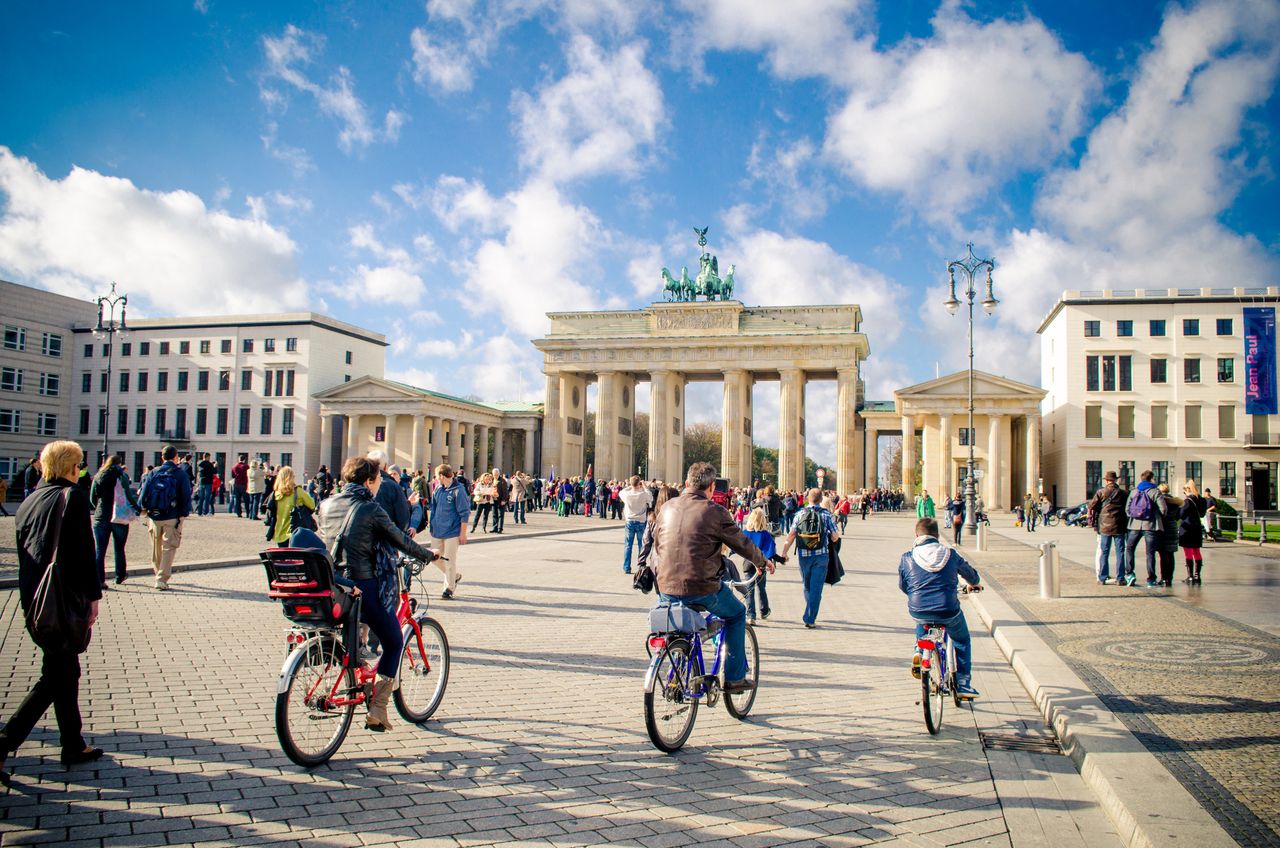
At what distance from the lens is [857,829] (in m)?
4.49

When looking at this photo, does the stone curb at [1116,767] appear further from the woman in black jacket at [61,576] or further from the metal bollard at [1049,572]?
the woman in black jacket at [61,576]

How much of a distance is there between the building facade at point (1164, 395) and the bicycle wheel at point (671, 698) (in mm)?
65075

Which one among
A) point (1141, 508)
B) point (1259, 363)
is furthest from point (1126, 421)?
point (1141, 508)

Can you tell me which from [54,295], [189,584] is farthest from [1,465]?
[189,584]

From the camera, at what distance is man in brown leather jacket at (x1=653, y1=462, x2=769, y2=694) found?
589cm

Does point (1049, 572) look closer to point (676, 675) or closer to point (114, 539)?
point (676, 675)

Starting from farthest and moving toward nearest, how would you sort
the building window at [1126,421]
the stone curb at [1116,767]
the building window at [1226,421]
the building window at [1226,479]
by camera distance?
the building window at [1126,421]
the building window at [1226,421]
the building window at [1226,479]
the stone curb at [1116,767]

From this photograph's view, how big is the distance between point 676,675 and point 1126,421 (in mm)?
67009

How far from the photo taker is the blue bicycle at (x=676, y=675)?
5.46 m

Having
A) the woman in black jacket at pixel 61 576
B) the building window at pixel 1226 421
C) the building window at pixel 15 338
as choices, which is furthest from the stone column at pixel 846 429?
the building window at pixel 15 338

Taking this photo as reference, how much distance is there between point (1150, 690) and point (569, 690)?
4.99 meters

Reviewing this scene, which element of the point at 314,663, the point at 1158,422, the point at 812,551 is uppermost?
the point at 1158,422

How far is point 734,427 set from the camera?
217ft

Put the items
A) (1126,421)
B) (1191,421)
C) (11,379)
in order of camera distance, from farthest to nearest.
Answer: (11,379), (1126,421), (1191,421)
